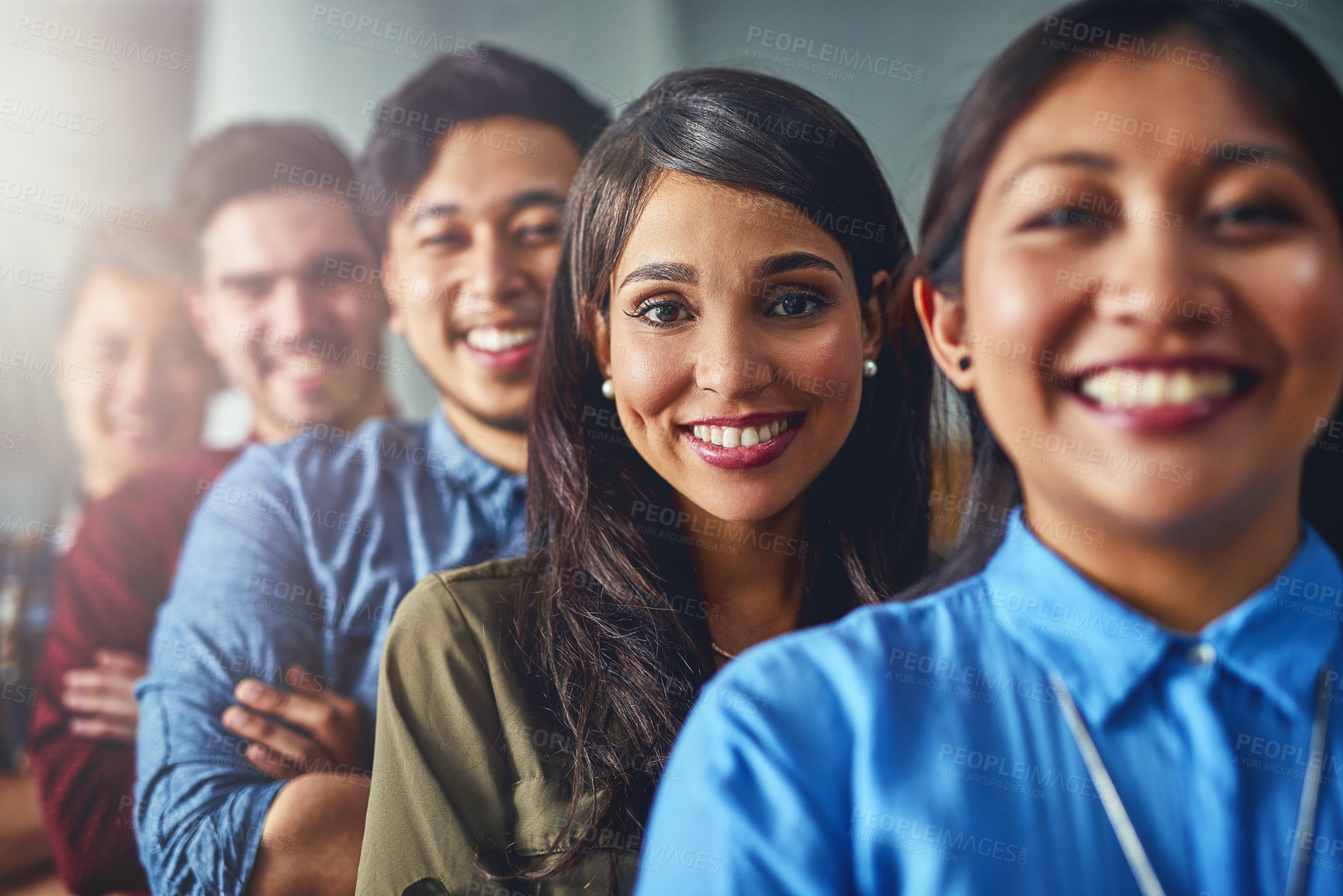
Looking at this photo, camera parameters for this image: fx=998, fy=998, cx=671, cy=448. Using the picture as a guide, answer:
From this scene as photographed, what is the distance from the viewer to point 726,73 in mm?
1439

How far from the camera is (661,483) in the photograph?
147 centimetres

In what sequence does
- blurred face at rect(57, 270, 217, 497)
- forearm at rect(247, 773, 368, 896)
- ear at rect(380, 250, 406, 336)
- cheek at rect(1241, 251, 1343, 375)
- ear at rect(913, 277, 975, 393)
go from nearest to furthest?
cheek at rect(1241, 251, 1343, 375) < ear at rect(913, 277, 975, 393) < forearm at rect(247, 773, 368, 896) < ear at rect(380, 250, 406, 336) < blurred face at rect(57, 270, 217, 497)

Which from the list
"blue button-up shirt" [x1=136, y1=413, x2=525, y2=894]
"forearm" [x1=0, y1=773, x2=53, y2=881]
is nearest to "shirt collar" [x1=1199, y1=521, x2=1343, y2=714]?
"blue button-up shirt" [x1=136, y1=413, x2=525, y2=894]

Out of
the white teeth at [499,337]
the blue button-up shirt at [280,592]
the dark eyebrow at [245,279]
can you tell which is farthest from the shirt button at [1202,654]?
the dark eyebrow at [245,279]

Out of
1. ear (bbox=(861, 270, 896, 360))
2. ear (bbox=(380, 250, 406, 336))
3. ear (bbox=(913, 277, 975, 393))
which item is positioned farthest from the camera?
ear (bbox=(380, 250, 406, 336))

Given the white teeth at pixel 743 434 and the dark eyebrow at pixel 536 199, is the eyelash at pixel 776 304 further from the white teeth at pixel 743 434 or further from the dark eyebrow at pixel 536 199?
the dark eyebrow at pixel 536 199

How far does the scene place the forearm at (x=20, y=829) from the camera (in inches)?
72.7

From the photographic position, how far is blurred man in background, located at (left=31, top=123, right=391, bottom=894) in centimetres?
183

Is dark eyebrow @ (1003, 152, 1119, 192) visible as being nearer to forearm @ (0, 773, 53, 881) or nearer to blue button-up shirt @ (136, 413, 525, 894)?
blue button-up shirt @ (136, 413, 525, 894)

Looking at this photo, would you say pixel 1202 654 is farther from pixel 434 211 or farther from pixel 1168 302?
pixel 434 211

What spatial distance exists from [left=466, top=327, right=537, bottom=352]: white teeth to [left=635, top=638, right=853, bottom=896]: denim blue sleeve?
89 cm

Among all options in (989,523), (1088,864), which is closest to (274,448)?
(989,523)

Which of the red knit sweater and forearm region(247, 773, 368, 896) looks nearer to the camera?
forearm region(247, 773, 368, 896)

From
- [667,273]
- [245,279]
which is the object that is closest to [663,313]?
[667,273]
